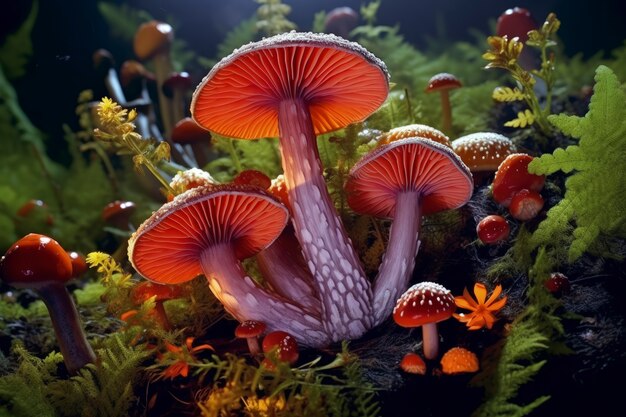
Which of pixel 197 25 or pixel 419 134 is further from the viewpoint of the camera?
pixel 197 25

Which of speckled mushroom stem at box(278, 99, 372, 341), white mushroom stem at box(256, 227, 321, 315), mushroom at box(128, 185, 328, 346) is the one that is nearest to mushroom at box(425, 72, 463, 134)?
speckled mushroom stem at box(278, 99, 372, 341)

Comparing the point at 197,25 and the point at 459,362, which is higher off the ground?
the point at 197,25

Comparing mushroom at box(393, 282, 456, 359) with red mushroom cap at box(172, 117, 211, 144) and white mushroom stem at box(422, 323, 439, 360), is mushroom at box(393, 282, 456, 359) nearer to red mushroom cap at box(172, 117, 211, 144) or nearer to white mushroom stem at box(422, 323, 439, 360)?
white mushroom stem at box(422, 323, 439, 360)

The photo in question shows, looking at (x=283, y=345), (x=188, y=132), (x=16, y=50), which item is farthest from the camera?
(x=16, y=50)

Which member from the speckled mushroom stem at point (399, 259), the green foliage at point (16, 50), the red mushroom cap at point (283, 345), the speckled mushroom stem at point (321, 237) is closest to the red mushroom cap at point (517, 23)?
the speckled mushroom stem at point (399, 259)

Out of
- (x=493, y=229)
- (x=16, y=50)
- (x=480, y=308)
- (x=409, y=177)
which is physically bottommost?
(x=480, y=308)

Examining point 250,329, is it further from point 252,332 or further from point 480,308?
point 480,308

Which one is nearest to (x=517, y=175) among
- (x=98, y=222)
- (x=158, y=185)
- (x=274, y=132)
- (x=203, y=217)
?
(x=274, y=132)

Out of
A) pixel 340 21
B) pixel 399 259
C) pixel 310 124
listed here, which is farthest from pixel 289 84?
pixel 340 21

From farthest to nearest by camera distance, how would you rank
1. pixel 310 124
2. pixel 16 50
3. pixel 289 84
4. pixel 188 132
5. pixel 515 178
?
pixel 16 50 < pixel 188 132 < pixel 515 178 < pixel 310 124 < pixel 289 84
